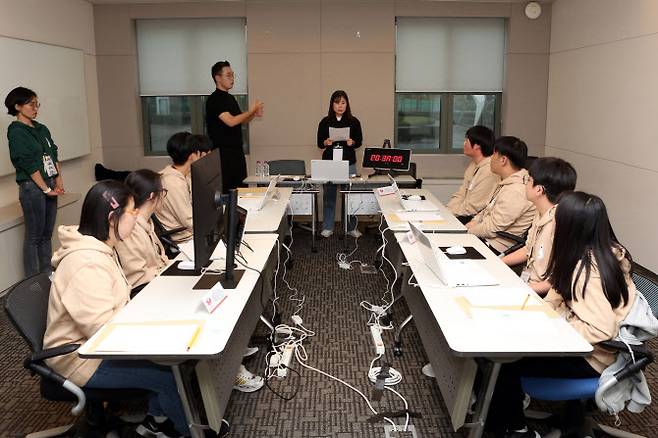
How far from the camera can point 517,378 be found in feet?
7.72

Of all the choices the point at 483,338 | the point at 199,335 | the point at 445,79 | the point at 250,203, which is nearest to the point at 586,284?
the point at 483,338

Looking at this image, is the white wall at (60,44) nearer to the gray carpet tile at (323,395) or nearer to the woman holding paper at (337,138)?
the gray carpet tile at (323,395)

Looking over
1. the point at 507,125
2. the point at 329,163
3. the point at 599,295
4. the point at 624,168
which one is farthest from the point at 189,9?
the point at 599,295

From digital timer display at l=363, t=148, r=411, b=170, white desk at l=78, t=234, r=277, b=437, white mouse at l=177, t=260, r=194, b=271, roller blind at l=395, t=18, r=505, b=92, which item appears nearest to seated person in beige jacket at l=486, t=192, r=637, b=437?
white desk at l=78, t=234, r=277, b=437

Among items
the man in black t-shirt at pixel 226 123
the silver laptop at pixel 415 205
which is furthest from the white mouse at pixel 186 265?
the man in black t-shirt at pixel 226 123

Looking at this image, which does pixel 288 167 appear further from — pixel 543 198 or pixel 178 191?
pixel 543 198

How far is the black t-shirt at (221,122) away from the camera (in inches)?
227

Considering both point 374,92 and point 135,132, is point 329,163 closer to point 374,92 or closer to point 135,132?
point 374,92

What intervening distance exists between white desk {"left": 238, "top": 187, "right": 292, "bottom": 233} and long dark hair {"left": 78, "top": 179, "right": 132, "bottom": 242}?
1.42m

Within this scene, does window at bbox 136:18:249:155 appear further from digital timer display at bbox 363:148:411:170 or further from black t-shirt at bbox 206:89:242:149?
digital timer display at bbox 363:148:411:170

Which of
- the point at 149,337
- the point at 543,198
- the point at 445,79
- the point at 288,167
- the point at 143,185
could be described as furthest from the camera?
the point at 445,79

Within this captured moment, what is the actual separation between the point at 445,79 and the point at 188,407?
580 cm

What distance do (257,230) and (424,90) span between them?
412 centimetres

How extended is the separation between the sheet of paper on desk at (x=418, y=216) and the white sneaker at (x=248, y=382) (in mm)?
1444
